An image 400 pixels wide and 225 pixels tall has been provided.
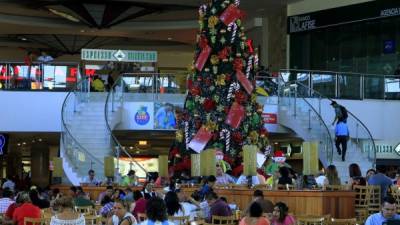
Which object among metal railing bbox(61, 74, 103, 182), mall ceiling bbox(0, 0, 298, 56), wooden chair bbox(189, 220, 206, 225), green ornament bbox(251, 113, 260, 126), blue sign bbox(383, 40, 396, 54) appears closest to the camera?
wooden chair bbox(189, 220, 206, 225)

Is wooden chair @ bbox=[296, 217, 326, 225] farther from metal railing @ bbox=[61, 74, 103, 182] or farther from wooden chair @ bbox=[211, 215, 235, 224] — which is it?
metal railing @ bbox=[61, 74, 103, 182]

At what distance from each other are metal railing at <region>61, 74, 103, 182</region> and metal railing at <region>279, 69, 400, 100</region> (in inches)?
249

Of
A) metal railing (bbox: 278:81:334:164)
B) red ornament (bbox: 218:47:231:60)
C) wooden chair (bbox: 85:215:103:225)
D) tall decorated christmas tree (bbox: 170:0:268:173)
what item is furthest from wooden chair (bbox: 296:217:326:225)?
metal railing (bbox: 278:81:334:164)

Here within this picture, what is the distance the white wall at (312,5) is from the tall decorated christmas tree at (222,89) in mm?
13159

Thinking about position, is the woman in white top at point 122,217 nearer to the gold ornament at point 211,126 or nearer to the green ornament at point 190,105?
the gold ornament at point 211,126

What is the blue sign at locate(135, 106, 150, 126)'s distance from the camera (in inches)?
1086

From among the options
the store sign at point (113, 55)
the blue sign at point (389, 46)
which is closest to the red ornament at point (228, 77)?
the store sign at point (113, 55)

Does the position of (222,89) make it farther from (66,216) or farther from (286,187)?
(66,216)

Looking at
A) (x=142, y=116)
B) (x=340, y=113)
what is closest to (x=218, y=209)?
(x=340, y=113)

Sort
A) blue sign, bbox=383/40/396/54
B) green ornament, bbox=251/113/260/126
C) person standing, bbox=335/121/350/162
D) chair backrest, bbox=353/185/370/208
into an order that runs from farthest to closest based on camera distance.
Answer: blue sign, bbox=383/40/396/54 < person standing, bbox=335/121/350/162 < green ornament, bbox=251/113/260/126 < chair backrest, bbox=353/185/370/208

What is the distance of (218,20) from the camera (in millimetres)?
21125

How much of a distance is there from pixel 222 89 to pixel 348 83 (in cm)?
865

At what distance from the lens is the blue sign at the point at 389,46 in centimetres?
3253

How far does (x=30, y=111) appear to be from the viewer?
28578 mm
